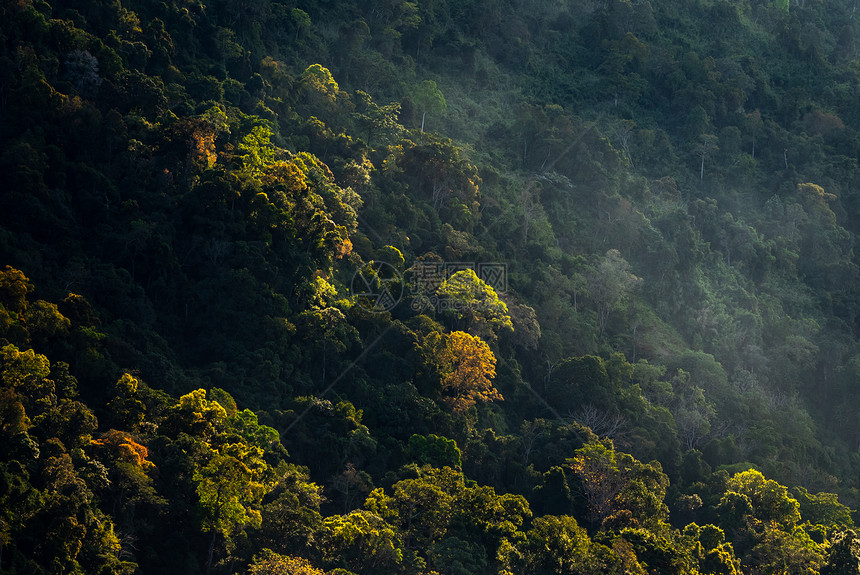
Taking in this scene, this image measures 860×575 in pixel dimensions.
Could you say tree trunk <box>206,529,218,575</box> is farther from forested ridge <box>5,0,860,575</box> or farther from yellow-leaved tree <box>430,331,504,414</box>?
yellow-leaved tree <box>430,331,504,414</box>

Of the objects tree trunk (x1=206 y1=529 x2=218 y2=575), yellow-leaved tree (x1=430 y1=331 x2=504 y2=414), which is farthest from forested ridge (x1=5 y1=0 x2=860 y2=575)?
tree trunk (x1=206 y1=529 x2=218 y2=575)

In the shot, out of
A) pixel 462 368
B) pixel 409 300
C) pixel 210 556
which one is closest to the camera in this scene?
pixel 210 556

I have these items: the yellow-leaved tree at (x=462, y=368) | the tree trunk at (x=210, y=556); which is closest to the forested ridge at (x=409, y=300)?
the yellow-leaved tree at (x=462, y=368)

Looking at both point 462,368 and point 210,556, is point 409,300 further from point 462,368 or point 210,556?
point 210,556

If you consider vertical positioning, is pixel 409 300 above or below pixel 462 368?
above

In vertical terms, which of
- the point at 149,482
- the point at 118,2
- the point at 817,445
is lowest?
the point at 817,445

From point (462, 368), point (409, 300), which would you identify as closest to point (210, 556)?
point (462, 368)

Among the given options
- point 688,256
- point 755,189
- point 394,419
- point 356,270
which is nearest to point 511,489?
point 394,419

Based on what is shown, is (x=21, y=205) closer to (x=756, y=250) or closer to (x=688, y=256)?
(x=688, y=256)

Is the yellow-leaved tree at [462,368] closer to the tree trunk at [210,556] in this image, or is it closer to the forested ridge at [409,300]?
the forested ridge at [409,300]
